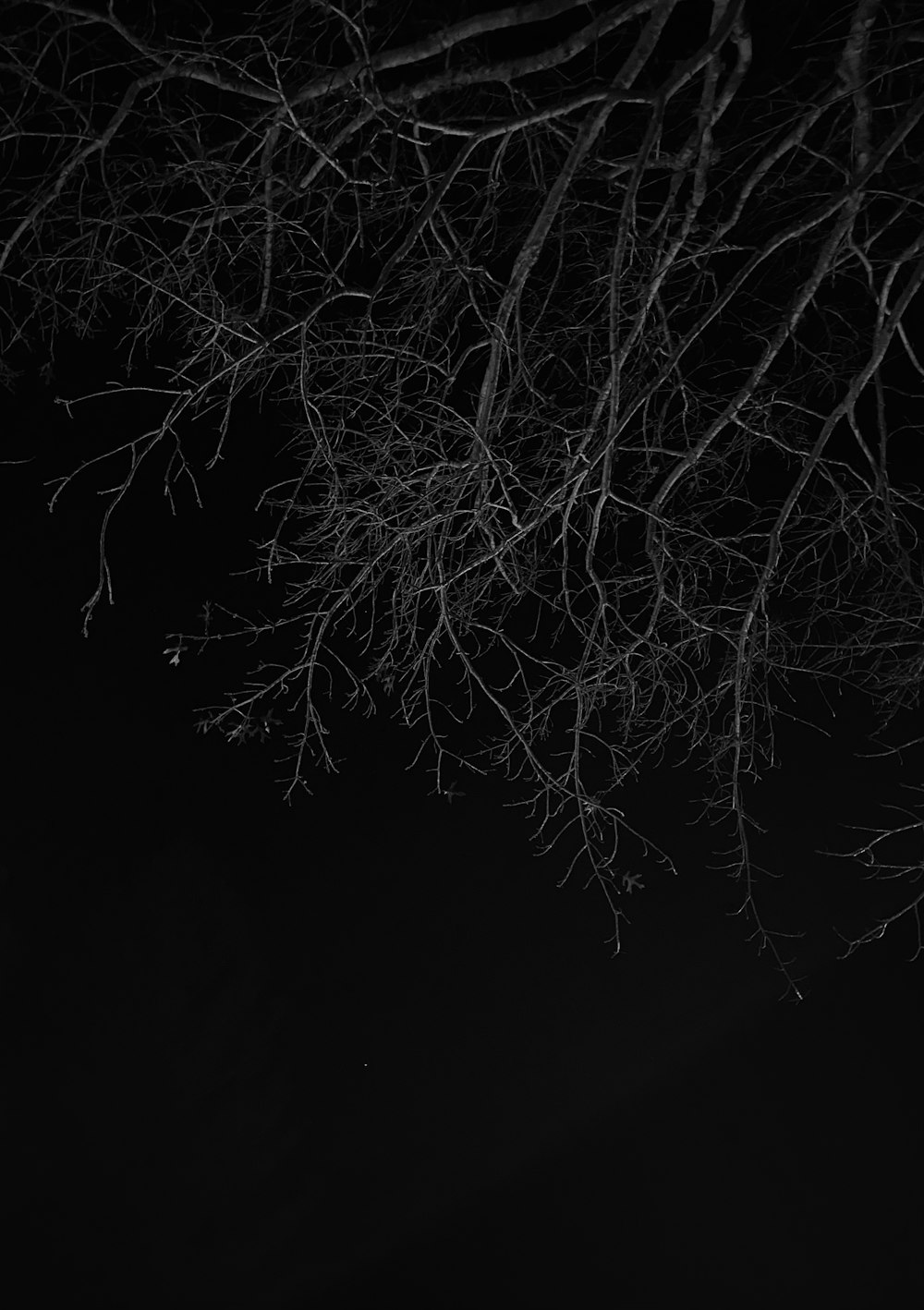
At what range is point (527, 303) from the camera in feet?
9.77

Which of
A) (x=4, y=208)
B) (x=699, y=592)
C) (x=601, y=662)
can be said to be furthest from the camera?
(x=699, y=592)

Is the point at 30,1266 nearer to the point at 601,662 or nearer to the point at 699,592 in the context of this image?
the point at 601,662

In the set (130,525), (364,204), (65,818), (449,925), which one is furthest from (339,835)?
(364,204)

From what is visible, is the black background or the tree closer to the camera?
the tree

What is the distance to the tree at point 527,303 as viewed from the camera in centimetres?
228

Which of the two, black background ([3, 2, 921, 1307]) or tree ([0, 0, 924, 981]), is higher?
tree ([0, 0, 924, 981])

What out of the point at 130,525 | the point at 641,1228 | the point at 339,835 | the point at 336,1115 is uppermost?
the point at 130,525

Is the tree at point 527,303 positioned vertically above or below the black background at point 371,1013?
above

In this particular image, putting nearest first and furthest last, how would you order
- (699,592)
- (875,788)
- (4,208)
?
(4,208)
(699,592)
(875,788)

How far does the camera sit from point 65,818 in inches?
133

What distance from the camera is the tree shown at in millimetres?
2277

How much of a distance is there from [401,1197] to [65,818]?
5.27 ft

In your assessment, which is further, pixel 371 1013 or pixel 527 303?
pixel 371 1013

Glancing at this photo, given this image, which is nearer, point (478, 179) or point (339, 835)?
point (478, 179)
